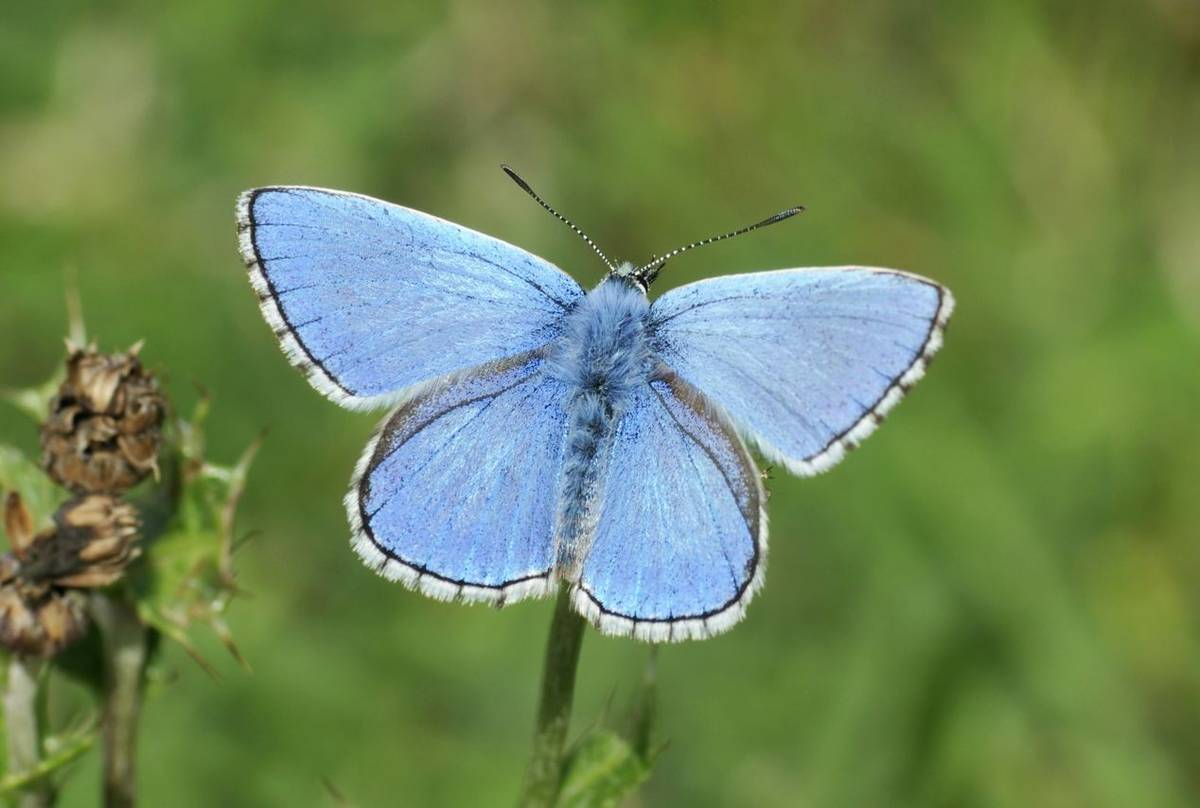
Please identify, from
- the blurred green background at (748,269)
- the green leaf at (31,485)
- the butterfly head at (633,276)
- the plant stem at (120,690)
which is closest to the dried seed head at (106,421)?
the green leaf at (31,485)

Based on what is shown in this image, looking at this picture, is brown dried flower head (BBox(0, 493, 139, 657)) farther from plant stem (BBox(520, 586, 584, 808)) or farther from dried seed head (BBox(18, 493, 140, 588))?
plant stem (BBox(520, 586, 584, 808))

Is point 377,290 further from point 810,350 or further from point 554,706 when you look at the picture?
point 554,706

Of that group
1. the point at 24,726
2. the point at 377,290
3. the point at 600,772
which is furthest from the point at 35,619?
the point at 600,772

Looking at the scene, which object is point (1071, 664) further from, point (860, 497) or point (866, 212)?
point (866, 212)

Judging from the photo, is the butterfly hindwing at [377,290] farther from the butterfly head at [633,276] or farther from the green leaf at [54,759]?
the green leaf at [54,759]

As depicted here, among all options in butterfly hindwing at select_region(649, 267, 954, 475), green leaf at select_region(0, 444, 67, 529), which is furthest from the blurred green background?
butterfly hindwing at select_region(649, 267, 954, 475)
